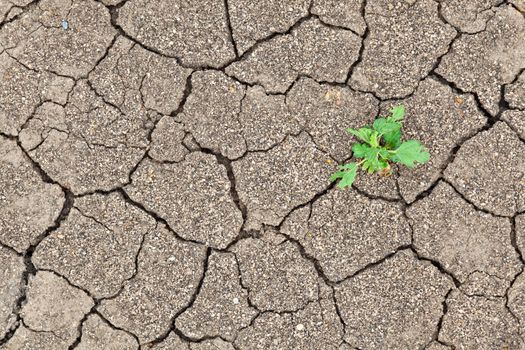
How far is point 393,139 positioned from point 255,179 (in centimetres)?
84

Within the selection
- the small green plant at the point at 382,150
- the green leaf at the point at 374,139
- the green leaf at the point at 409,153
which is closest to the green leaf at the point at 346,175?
the small green plant at the point at 382,150

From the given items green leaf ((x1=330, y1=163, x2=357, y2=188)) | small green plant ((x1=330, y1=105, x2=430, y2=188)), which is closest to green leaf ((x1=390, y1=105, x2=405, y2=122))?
small green plant ((x1=330, y1=105, x2=430, y2=188))

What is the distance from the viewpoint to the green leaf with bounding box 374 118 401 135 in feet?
12.2

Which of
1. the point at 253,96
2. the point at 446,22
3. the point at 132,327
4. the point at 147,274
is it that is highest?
the point at 446,22

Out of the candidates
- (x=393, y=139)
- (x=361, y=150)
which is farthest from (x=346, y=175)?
(x=393, y=139)

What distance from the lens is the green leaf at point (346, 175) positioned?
3.69 m

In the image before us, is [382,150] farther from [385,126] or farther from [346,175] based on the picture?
[346,175]

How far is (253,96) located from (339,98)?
20.3 inches

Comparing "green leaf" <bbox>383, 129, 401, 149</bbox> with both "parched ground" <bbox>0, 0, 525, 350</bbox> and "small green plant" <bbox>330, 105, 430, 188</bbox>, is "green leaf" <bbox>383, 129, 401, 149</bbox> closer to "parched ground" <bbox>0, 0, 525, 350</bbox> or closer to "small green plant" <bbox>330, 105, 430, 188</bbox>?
"small green plant" <bbox>330, 105, 430, 188</bbox>

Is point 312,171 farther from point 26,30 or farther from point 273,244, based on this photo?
point 26,30

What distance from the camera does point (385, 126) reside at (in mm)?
3717

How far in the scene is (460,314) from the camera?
3.79 m

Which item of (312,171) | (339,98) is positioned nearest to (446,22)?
(339,98)

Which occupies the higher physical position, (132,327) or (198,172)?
(198,172)
